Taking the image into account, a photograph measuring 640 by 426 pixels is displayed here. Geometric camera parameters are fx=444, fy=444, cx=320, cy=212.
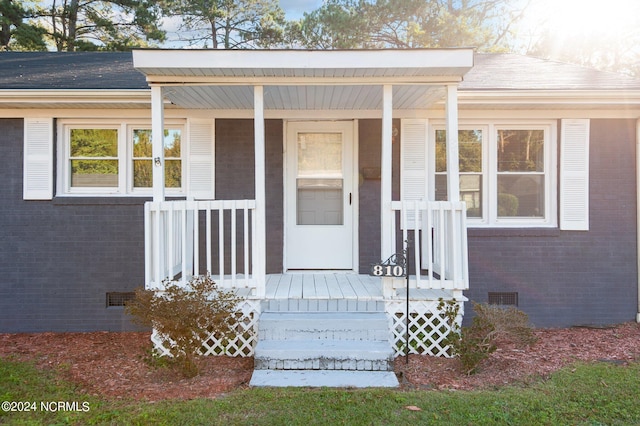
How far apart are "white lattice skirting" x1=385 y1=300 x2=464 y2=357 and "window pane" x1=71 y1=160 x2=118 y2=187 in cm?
365

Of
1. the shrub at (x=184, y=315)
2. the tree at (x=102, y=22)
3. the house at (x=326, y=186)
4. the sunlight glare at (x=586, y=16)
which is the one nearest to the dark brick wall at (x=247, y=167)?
the house at (x=326, y=186)

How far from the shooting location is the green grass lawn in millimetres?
2975

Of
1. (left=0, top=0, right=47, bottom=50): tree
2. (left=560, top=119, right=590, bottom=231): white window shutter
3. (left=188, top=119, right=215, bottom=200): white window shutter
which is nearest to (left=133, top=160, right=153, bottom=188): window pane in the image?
(left=188, top=119, right=215, bottom=200): white window shutter

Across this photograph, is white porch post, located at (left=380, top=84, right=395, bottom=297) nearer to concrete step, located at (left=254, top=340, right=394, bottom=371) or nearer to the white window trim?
concrete step, located at (left=254, top=340, right=394, bottom=371)

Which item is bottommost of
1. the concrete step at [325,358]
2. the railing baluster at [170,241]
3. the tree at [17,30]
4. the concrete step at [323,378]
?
the concrete step at [323,378]

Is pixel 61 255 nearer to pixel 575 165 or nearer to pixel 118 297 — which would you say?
pixel 118 297

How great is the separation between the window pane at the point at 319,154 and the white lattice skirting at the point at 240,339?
1.96 metres

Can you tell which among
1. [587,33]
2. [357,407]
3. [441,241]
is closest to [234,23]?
[587,33]

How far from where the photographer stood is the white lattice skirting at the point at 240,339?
4.24m

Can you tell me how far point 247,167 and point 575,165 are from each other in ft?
12.8

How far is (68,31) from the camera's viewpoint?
15180 millimetres

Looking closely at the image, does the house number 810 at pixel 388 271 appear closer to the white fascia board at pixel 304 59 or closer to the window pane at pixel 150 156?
the white fascia board at pixel 304 59

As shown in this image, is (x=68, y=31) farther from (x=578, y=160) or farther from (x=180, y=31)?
(x=578, y=160)

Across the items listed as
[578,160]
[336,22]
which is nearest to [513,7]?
[336,22]
